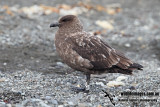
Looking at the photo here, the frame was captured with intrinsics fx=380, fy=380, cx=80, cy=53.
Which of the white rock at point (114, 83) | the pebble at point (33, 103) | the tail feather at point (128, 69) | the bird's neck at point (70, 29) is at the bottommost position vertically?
the pebble at point (33, 103)

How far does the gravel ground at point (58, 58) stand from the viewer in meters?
6.23

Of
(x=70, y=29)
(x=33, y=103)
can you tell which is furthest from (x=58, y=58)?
(x=33, y=103)

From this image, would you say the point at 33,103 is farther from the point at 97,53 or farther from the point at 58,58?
the point at 58,58

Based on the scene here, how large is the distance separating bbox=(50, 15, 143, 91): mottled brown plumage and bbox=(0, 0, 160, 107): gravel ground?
0.45 meters

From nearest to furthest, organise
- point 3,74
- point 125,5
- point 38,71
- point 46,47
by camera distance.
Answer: point 3,74 < point 38,71 < point 46,47 < point 125,5

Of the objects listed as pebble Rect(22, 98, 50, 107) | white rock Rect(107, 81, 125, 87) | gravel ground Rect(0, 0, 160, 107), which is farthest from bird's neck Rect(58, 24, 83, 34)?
pebble Rect(22, 98, 50, 107)

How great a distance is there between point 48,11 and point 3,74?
20.2 feet

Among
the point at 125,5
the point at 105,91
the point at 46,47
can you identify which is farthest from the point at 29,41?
the point at 125,5

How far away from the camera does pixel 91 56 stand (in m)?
6.68

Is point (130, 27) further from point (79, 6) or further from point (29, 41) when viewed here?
point (29, 41)

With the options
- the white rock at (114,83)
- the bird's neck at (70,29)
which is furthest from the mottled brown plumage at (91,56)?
the white rock at (114,83)

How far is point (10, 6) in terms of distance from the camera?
1339 centimetres

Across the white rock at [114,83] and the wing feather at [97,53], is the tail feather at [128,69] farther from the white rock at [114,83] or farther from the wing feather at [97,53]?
the white rock at [114,83]

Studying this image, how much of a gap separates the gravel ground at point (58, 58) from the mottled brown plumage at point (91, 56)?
448 millimetres
